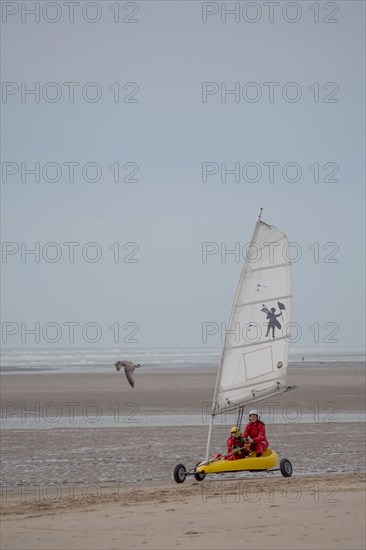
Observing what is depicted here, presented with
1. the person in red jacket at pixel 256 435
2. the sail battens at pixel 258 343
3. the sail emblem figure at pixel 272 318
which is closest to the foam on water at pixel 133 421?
the sail battens at pixel 258 343

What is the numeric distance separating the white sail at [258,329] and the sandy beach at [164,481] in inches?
62.9

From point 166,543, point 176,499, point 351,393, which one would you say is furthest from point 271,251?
point 351,393

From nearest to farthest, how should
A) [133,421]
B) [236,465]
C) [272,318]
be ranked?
[236,465]
[272,318]
[133,421]

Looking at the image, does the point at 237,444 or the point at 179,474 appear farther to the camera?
the point at 237,444

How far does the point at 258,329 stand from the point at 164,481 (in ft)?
10.6

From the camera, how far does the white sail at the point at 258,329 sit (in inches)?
680

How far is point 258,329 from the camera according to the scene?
17.5 metres

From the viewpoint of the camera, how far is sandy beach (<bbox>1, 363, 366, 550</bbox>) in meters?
11.9

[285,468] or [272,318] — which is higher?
[272,318]

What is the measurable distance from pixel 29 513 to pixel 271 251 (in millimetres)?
6739

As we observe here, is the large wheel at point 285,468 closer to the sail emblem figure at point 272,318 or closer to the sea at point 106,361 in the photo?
the sail emblem figure at point 272,318

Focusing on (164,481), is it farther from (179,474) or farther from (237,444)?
(237,444)

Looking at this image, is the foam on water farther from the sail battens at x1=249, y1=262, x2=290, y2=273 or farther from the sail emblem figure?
the sail battens at x1=249, y1=262, x2=290, y2=273

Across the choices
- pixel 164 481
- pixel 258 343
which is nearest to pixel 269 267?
pixel 258 343
